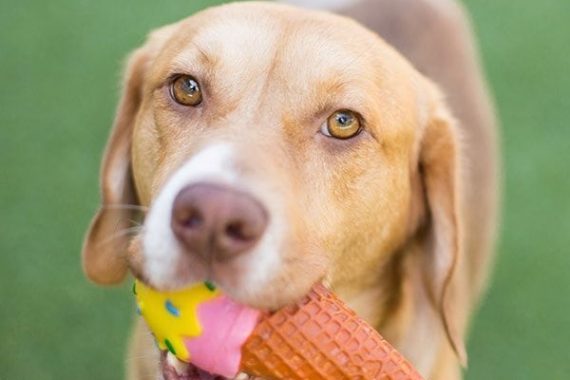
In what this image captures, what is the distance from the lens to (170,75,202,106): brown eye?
306 cm

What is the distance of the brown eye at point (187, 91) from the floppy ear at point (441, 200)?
813 mm

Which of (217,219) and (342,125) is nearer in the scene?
(217,219)

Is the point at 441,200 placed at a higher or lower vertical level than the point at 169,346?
higher

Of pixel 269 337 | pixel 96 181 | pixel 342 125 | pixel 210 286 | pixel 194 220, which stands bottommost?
pixel 96 181

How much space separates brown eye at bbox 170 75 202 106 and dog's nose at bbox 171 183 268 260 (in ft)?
2.30

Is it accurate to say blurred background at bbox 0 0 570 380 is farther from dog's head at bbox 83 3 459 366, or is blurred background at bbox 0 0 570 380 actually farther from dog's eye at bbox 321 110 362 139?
dog's eye at bbox 321 110 362 139

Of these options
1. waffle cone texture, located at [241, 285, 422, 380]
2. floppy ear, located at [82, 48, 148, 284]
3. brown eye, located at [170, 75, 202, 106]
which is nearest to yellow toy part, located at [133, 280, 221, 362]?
waffle cone texture, located at [241, 285, 422, 380]

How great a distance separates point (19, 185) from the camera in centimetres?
523

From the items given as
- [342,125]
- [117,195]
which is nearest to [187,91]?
[342,125]

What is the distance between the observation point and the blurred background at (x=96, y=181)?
4758mm

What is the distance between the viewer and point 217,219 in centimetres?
235

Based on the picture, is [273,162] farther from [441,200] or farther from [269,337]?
[441,200]

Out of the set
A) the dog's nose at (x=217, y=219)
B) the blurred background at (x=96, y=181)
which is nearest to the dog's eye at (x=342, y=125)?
the dog's nose at (x=217, y=219)

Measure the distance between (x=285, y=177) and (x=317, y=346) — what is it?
471 mm
